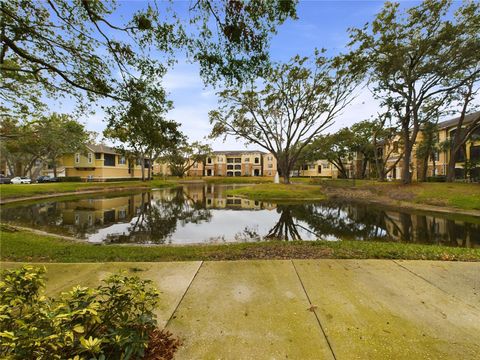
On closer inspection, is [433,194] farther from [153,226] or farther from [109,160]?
[109,160]

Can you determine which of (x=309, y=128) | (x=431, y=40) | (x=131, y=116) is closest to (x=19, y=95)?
(x=131, y=116)

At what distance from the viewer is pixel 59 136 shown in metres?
30.7

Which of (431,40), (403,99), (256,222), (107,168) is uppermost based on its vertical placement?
(431,40)

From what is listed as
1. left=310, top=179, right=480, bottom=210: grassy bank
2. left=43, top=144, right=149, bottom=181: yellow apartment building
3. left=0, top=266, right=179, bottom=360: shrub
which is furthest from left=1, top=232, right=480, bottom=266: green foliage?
left=43, top=144, right=149, bottom=181: yellow apartment building

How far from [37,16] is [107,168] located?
41050 millimetres

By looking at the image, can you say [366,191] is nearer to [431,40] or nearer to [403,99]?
[403,99]

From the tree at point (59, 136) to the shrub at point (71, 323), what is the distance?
29.8 meters

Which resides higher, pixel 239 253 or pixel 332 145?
pixel 332 145

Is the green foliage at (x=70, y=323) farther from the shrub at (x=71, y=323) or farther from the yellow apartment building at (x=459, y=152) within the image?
the yellow apartment building at (x=459, y=152)

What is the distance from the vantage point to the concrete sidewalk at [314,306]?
2.54m

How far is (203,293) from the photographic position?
3.71 m

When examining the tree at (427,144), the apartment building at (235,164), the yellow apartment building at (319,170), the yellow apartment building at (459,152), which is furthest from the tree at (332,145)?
the apartment building at (235,164)

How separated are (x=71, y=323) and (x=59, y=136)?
1449 inches

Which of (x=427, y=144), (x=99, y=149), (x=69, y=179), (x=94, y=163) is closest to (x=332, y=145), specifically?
(x=427, y=144)
